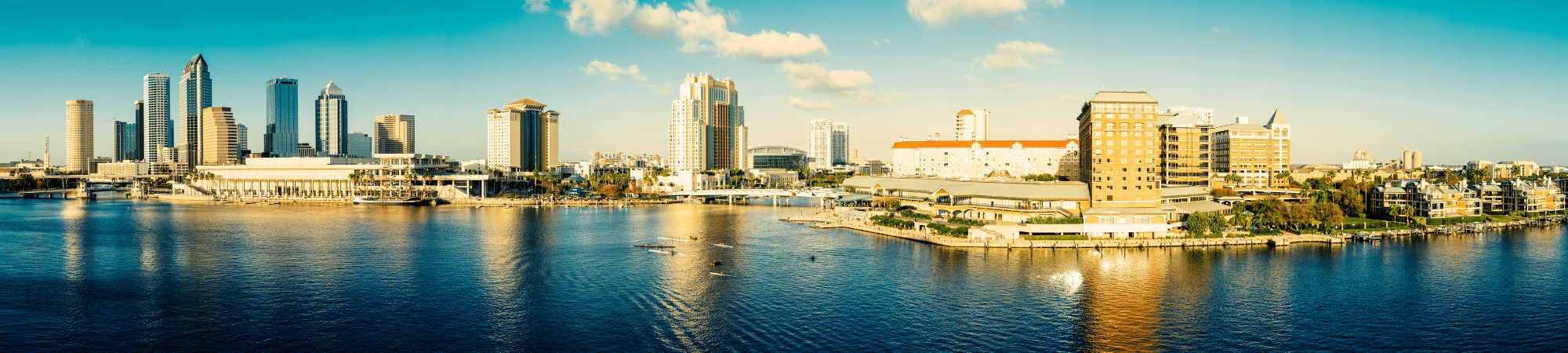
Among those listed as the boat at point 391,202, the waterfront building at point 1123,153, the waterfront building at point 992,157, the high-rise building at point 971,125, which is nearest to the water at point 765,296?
the waterfront building at point 1123,153

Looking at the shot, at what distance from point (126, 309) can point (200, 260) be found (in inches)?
800

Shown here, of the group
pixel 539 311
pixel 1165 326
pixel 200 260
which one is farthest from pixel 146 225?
pixel 1165 326

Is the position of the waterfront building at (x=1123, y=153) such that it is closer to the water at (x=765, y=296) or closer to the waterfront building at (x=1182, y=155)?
the water at (x=765, y=296)

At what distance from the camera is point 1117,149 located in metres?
74.2

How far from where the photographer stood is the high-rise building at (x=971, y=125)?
188 metres

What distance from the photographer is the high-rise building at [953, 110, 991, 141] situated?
616 feet

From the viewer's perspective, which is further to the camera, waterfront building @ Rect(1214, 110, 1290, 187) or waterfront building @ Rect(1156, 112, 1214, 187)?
waterfront building @ Rect(1214, 110, 1290, 187)

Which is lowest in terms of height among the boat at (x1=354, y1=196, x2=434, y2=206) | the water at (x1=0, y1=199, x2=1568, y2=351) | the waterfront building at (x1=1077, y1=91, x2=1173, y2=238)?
the water at (x1=0, y1=199, x2=1568, y2=351)

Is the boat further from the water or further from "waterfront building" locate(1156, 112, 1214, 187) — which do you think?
"waterfront building" locate(1156, 112, 1214, 187)

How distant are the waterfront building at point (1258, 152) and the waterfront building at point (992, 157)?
101 feet

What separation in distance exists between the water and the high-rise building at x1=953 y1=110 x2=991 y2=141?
11626cm

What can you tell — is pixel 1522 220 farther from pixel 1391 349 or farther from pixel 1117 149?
pixel 1391 349

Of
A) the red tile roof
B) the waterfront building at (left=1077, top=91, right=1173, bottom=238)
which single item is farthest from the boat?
the waterfront building at (left=1077, top=91, right=1173, bottom=238)

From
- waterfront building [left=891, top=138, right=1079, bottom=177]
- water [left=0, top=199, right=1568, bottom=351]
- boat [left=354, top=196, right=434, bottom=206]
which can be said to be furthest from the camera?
waterfront building [left=891, top=138, right=1079, bottom=177]
